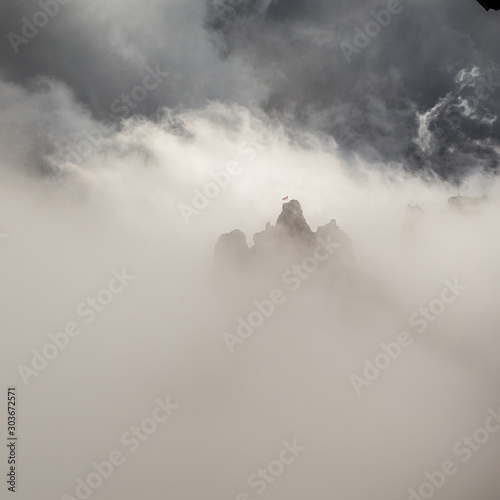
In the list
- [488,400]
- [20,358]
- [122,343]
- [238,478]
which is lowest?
[20,358]

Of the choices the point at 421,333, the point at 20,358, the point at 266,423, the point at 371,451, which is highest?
the point at 421,333

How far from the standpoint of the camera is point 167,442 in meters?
122

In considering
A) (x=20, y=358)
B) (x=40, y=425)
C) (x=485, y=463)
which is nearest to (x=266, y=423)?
(x=485, y=463)

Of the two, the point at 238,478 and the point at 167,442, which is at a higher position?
the point at 238,478

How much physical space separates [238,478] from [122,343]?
408 feet

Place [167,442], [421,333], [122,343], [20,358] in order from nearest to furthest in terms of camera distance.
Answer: [167,442]
[20,358]
[421,333]
[122,343]

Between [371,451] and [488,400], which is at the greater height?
[488,400]

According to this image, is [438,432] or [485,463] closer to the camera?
[485,463]

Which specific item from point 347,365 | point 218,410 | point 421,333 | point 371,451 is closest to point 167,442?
point 218,410

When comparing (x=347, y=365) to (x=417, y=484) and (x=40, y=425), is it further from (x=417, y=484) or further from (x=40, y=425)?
(x=40, y=425)

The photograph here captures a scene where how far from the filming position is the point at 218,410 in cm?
13938

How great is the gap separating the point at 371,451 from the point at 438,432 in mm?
24092

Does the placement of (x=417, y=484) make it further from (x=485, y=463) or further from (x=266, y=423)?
(x=266, y=423)

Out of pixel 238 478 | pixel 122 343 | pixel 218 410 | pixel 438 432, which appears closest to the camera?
pixel 238 478
